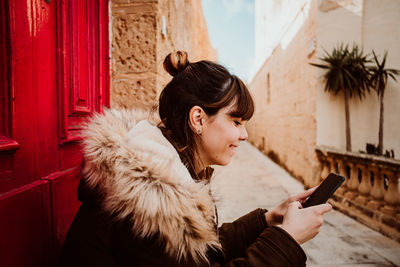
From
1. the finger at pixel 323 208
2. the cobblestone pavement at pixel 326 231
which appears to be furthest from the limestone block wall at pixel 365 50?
the finger at pixel 323 208

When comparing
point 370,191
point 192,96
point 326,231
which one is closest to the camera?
point 192,96

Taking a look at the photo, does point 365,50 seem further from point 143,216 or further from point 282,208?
point 143,216

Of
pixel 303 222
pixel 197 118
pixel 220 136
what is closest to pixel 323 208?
pixel 303 222

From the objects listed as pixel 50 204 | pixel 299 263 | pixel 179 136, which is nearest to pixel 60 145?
pixel 50 204

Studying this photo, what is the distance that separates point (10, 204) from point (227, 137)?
0.90 m

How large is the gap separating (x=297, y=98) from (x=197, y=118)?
17.7ft

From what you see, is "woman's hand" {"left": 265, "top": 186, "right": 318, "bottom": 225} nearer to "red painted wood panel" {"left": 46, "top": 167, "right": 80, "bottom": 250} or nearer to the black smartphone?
the black smartphone

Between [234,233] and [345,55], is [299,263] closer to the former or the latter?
[234,233]

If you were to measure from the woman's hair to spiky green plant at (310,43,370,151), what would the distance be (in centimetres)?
388

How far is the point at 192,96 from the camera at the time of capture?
107 centimetres

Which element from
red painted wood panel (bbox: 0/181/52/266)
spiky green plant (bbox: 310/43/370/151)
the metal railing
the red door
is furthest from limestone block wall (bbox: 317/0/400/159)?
red painted wood panel (bbox: 0/181/52/266)

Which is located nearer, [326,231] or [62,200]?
[62,200]

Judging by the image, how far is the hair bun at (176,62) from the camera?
1100mm

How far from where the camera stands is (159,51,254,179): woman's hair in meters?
1.06
